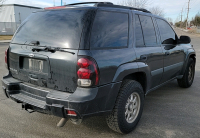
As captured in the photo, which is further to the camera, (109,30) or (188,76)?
(188,76)

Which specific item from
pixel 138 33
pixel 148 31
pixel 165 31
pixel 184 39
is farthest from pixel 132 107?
pixel 184 39

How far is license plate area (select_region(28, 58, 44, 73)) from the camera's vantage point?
264 cm

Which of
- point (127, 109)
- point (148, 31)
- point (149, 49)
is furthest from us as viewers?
point (148, 31)

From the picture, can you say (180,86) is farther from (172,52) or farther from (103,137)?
(103,137)

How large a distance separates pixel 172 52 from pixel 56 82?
268 centimetres

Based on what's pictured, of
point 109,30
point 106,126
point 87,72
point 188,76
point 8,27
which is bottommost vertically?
point 106,126

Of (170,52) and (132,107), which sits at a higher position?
(170,52)

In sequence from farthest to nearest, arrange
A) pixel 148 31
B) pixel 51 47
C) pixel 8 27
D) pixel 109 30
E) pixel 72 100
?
pixel 8 27, pixel 148 31, pixel 109 30, pixel 51 47, pixel 72 100

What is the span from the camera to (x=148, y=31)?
11.6ft

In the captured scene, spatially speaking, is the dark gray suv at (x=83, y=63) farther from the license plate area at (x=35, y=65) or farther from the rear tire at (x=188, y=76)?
the rear tire at (x=188, y=76)

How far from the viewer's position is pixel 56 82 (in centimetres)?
254

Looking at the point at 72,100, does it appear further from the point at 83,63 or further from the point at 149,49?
the point at 149,49

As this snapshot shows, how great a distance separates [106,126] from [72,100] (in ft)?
3.83

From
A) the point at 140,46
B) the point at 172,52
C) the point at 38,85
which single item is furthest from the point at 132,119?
the point at 172,52
